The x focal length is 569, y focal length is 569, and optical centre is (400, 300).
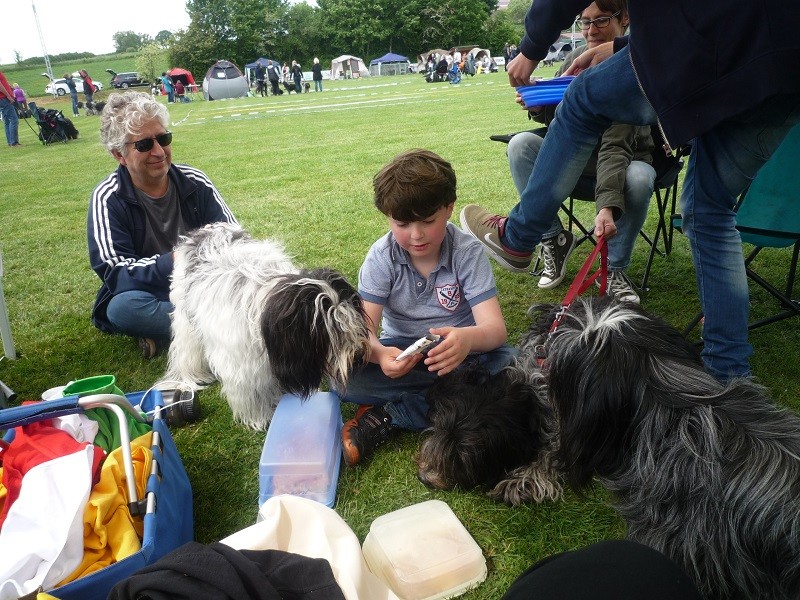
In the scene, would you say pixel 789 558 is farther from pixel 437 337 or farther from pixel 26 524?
pixel 26 524

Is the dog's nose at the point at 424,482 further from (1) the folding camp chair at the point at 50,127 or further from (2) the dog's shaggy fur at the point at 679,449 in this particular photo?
(1) the folding camp chair at the point at 50,127

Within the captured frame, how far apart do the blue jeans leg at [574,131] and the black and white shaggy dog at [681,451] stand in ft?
2.85

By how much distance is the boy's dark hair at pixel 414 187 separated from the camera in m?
2.20

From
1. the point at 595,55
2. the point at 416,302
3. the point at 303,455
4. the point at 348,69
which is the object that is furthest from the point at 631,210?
the point at 348,69

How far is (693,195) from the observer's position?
198 centimetres

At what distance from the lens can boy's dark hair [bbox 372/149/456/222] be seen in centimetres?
220

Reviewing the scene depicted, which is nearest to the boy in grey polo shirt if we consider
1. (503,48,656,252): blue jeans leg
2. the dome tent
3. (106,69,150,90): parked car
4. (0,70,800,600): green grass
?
(0,70,800,600): green grass

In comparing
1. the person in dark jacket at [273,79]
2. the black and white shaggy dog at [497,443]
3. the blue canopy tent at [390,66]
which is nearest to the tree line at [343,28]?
the blue canopy tent at [390,66]

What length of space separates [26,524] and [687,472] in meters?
1.71

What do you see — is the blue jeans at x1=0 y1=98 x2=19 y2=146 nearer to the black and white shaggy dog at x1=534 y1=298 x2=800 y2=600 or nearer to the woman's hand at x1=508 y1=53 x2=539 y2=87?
the woman's hand at x1=508 y1=53 x2=539 y2=87

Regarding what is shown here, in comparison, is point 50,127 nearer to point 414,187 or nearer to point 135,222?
point 135,222

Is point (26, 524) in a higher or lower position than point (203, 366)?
higher

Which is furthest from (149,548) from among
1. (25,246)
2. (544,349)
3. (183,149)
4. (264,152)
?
(183,149)

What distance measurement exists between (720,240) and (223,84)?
128ft
